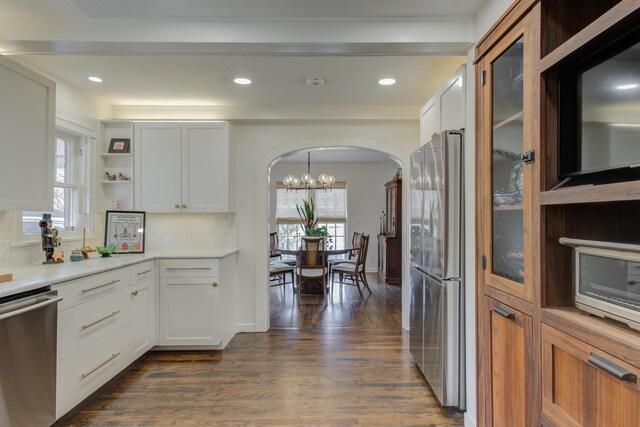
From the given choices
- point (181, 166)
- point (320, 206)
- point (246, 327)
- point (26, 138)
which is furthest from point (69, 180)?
point (320, 206)

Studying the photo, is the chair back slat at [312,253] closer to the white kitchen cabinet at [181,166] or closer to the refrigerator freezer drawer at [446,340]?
the white kitchen cabinet at [181,166]

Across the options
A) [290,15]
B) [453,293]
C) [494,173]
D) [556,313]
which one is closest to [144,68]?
[290,15]

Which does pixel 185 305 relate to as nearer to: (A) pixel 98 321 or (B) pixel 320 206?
(A) pixel 98 321

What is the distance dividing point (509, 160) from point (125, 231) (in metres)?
3.45

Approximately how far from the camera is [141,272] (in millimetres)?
3008

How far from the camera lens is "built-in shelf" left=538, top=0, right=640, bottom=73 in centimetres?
95

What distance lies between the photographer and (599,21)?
3.42 ft

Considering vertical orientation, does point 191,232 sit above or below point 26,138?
below

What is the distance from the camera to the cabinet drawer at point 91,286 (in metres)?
2.14

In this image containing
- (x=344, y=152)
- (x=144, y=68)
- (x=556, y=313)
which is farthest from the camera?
(x=344, y=152)

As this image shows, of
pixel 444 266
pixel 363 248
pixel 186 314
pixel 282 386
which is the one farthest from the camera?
pixel 363 248

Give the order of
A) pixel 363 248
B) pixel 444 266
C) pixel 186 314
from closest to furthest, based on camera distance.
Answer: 1. pixel 444 266
2. pixel 186 314
3. pixel 363 248

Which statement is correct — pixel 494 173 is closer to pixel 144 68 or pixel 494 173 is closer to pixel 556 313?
pixel 556 313

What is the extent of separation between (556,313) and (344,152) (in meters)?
5.63
